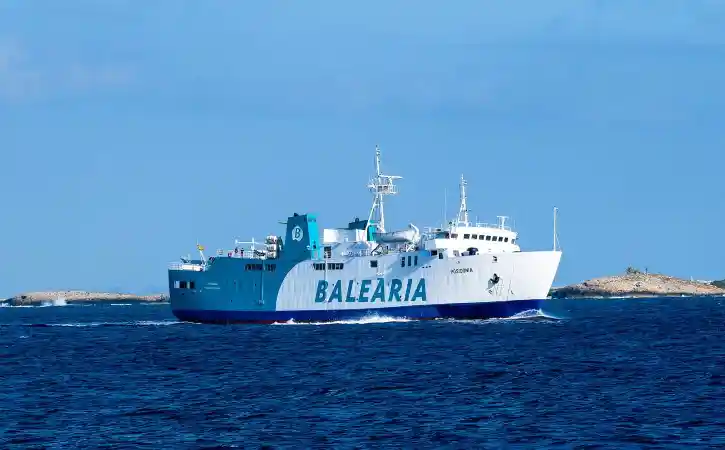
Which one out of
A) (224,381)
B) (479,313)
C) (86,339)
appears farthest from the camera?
(479,313)

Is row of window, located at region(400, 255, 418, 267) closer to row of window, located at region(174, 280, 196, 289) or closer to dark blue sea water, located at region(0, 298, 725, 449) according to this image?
dark blue sea water, located at region(0, 298, 725, 449)

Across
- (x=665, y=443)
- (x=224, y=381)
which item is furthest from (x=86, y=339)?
(x=665, y=443)

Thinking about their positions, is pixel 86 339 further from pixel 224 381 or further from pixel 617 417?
pixel 617 417

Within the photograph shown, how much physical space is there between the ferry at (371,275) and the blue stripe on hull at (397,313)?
63mm

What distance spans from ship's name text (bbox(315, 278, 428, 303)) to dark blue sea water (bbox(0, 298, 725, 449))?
29.9 feet

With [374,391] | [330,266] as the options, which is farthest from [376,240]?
[374,391]

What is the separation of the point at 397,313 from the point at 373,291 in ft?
7.28

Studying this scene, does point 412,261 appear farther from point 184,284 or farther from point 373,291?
point 184,284

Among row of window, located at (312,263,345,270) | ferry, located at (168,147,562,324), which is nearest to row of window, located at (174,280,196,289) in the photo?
ferry, located at (168,147,562,324)

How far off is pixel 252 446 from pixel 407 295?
45.3 m

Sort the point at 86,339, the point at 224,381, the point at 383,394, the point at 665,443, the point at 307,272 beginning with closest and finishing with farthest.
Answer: the point at 665,443 → the point at 383,394 → the point at 224,381 → the point at 86,339 → the point at 307,272

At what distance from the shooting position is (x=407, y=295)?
7075 cm

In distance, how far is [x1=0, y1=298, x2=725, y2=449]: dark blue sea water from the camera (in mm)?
26938

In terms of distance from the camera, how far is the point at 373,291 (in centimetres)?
7219
